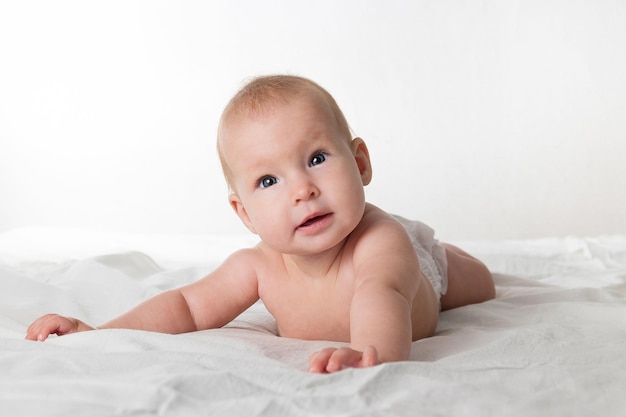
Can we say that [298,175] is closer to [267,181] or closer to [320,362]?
[267,181]

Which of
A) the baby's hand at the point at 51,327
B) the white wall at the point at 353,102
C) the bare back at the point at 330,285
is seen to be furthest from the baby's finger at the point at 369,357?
the white wall at the point at 353,102

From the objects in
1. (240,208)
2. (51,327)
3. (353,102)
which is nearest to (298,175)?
(240,208)

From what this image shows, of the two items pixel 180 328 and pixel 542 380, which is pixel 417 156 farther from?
pixel 542 380

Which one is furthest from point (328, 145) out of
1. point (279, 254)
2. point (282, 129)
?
point (279, 254)

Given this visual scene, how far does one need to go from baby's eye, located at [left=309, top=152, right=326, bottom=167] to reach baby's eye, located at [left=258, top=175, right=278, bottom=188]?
0.07 m

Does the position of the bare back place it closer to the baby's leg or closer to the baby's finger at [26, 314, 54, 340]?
the baby's leg

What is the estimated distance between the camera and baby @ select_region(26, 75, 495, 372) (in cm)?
120

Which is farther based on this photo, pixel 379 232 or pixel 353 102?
pixel 353 102

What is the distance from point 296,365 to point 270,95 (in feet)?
1.43

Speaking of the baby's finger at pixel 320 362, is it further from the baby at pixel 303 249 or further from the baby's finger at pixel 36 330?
the baby's finger at pixel 36 330

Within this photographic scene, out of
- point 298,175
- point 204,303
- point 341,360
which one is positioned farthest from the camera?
point 204,303

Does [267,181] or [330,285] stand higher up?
[267,181]

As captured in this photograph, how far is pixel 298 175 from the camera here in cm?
122

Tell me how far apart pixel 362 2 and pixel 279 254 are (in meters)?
2.29
